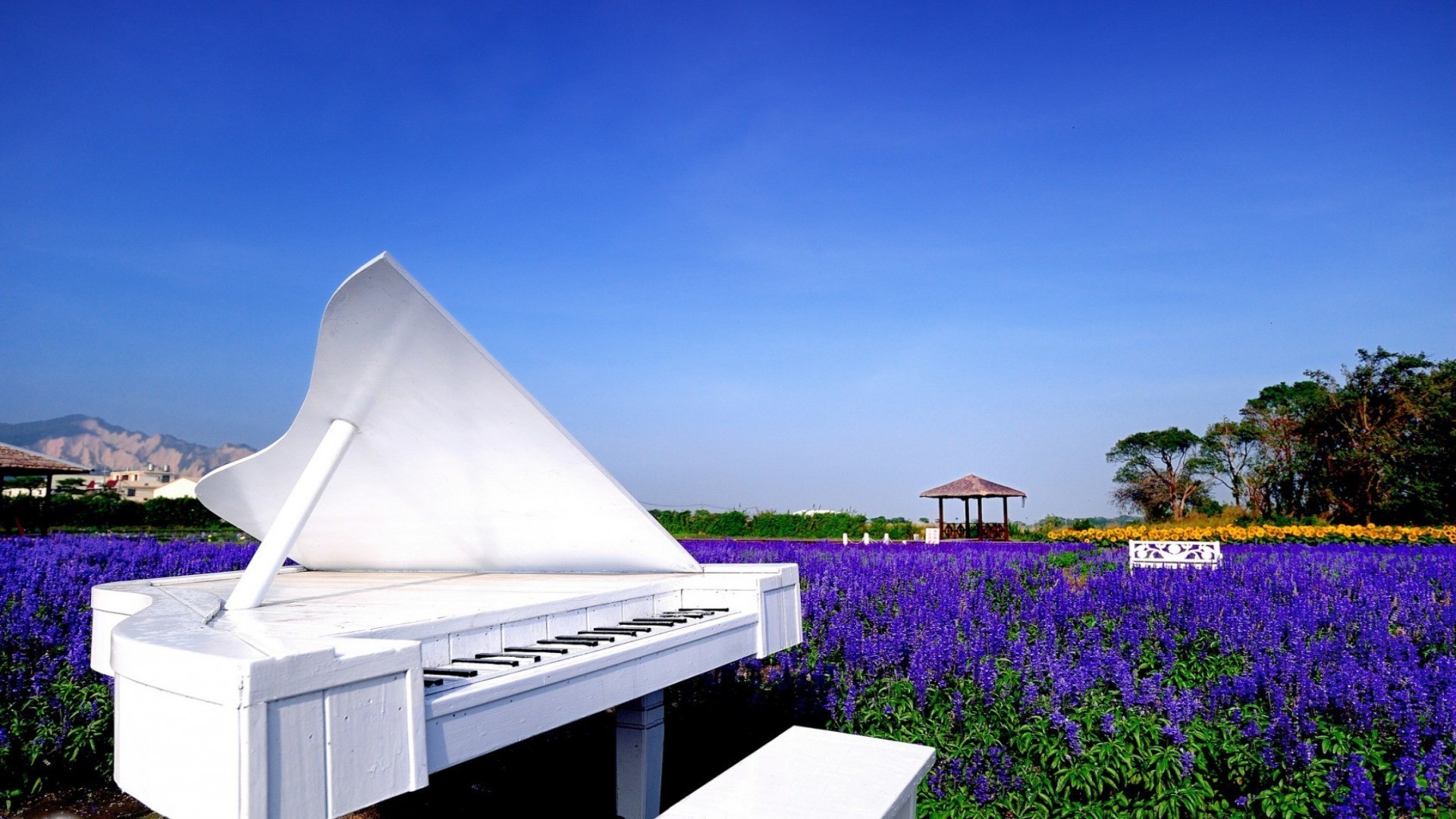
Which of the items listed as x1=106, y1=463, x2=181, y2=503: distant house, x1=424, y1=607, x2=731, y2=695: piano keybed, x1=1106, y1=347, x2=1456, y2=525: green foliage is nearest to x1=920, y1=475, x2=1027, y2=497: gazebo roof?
x1=1106, y1=347, x2=1456, y2=525: green foliage

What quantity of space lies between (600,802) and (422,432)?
2424 mm

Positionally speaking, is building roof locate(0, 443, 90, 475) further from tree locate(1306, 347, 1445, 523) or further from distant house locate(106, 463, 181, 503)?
distant house locate(106, 463, 181, 503)

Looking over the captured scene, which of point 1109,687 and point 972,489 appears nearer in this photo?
point 1109,687

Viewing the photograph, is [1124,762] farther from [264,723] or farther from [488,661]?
[264,723]

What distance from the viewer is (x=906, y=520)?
26.8 m

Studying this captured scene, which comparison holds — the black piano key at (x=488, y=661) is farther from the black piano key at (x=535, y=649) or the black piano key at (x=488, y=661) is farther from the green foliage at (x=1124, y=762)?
the green foliage at (x=1124, y=762)

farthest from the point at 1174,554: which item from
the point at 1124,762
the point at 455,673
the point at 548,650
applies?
the point at 455,673

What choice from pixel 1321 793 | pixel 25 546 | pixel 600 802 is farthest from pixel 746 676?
pixel 25 546

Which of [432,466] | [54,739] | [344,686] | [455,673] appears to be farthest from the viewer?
[54,739]

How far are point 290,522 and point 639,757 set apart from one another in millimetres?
1505

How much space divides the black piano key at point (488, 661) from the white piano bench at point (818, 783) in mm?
511

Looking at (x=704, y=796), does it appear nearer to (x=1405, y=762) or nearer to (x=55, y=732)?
(x=1405, y=762)

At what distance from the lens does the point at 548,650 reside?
2205 mm

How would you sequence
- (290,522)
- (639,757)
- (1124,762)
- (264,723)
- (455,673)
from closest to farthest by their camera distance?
(264,723) → (455,673) → (290,522) → (639,757) → (1124,762)
